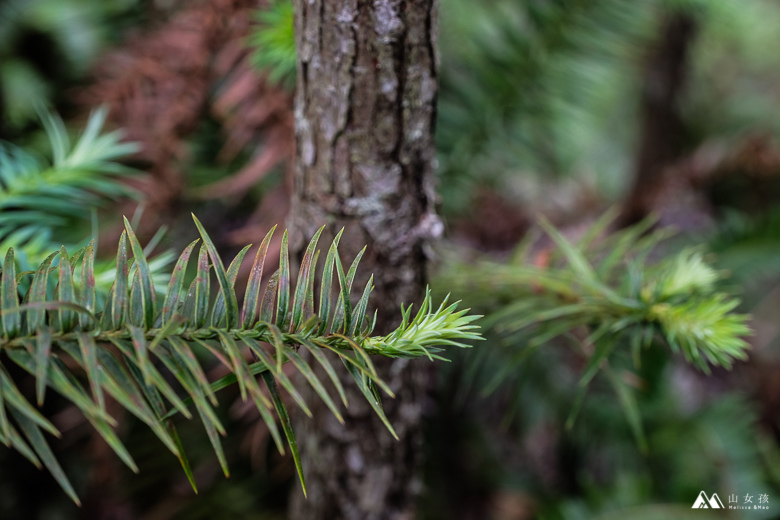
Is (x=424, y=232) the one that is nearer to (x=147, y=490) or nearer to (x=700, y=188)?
(x=147, y=490)

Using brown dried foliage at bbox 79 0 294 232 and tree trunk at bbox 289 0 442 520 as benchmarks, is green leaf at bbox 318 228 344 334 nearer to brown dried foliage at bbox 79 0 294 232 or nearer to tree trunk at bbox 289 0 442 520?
tree trunk at bbox 289 0 442 520

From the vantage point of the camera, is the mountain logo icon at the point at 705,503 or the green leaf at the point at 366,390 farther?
the mountain logo icon at the point at 705,503

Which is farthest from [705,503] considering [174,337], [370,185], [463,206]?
[174,337]

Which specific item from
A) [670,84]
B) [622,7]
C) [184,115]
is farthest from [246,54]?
[670,84]

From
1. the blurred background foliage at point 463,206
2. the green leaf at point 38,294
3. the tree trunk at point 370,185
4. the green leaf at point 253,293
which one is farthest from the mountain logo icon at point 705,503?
the green leaf at point 38,294

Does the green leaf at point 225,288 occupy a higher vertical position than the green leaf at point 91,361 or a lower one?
higher

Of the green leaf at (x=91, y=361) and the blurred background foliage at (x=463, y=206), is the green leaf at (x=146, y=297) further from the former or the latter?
the blurred background foliage at (x=463, y=206)

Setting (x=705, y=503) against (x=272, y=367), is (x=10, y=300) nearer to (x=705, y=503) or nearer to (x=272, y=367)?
(x=272, y=367)
